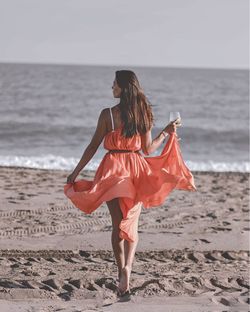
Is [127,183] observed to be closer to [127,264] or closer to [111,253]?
[127,264]

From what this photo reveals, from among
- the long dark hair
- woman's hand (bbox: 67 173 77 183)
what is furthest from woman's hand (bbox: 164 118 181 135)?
woman's hand (bbox: 67 173 77 183)

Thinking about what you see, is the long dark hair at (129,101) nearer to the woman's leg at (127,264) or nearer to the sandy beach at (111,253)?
the woman's leg at (127,264)

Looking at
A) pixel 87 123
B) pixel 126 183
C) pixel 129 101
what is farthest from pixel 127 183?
pixel 87 123

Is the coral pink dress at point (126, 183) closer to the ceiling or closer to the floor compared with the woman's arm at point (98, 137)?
closer to the floor

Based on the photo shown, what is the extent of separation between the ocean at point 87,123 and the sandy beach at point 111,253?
5.50 ft

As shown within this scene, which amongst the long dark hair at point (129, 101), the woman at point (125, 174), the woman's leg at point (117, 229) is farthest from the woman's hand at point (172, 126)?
the woman's leg at point (117, 229)

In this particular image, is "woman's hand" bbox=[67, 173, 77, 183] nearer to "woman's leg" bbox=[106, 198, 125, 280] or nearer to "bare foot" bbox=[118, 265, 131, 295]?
"woman's leg" bbox=[106, 198, 125, 280]

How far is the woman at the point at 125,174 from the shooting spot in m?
6.41

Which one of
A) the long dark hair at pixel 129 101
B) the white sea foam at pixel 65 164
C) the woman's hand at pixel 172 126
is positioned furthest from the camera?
the white sea foam at pixel 65 164

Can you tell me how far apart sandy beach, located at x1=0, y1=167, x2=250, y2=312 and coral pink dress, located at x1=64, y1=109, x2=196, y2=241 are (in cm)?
69

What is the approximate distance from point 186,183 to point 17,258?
227 centimetres

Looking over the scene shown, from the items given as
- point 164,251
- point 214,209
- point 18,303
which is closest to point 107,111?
point 18,303

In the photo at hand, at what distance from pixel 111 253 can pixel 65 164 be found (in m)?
9.36

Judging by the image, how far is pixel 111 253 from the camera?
341 inches
